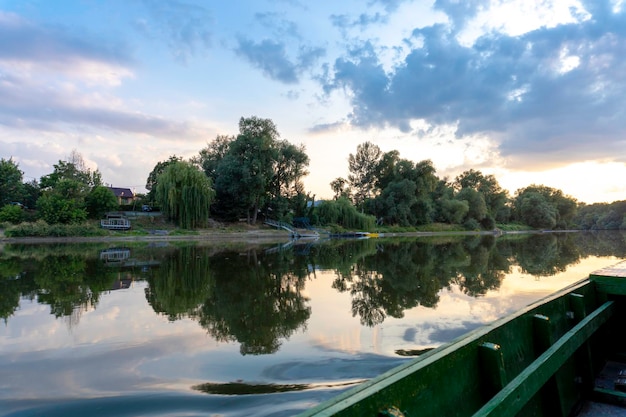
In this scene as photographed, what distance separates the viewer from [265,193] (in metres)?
50.7

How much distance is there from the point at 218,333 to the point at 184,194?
35681 millimetres

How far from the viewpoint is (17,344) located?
5320 mm

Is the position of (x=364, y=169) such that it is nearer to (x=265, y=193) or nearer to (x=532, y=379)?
(x=265, y=193)

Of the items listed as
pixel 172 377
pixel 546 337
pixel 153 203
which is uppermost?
pixel 153 203

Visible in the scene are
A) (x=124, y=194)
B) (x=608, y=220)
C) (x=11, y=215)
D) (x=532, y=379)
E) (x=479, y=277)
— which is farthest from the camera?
(x=608, y=220)

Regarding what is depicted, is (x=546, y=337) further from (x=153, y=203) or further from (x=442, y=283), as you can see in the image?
(x=153, y=203)

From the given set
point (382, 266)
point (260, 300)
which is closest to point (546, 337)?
point (260, 300)

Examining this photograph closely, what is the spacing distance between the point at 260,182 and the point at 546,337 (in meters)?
44.0

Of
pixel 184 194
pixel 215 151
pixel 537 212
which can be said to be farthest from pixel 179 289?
pixel 537 212

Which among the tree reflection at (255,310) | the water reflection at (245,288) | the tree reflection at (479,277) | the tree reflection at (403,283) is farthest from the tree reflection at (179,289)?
the tree reflection at (479,277)

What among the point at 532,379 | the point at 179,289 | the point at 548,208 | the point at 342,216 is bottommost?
the point at 179,289

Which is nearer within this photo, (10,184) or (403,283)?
(403,283)

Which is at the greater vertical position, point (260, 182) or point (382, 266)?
point (260, 182)

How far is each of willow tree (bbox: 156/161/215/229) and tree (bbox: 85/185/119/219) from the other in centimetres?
584
